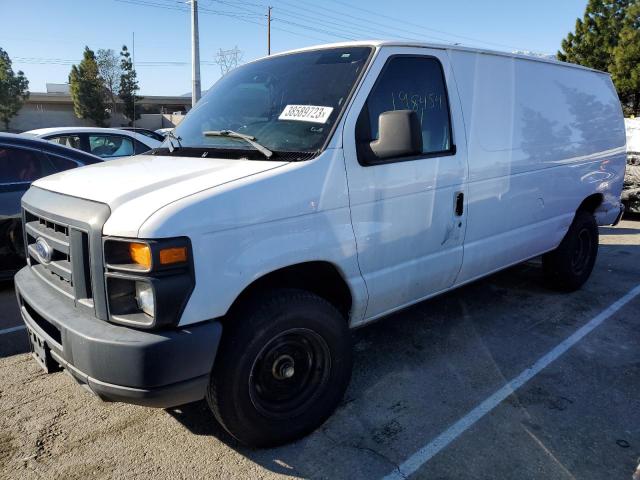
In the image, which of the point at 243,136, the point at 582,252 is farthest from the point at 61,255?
the point at 582,252

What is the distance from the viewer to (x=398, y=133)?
2781mm

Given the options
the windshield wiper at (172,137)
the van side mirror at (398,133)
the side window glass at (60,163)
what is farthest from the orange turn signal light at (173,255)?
the side window glass at (60,163)

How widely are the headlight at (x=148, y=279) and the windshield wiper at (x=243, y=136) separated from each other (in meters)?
0.78

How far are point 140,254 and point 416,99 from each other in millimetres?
2065

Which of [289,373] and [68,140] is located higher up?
[68,140]

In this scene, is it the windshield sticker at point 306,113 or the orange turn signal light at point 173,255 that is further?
the windshield sticker at point 306,113

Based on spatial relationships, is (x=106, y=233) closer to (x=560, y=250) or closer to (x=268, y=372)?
(x=268, y=372)

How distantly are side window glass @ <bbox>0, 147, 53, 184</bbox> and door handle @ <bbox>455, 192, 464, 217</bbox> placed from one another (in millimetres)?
4365

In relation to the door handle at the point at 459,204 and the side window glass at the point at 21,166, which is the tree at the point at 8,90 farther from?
the door handle at the point at 459,204

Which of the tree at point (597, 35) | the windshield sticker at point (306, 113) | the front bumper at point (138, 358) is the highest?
the tree at point (597, 35)

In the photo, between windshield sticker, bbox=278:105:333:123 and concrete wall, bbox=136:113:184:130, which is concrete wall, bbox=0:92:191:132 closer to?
concrete wall, bbox=136:113:184:130

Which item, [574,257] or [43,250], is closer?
[43,250]

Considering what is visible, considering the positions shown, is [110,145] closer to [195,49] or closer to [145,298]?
[145,298]

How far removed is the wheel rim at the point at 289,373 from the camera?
262cm
